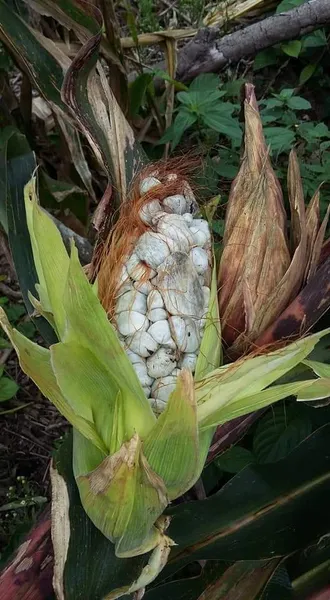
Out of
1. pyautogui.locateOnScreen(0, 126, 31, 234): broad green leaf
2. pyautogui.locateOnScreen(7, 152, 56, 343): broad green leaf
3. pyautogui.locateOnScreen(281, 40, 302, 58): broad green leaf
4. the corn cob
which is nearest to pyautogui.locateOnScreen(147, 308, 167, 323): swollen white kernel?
the corn cob

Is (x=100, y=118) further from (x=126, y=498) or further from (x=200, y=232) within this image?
(x=126, y=498)

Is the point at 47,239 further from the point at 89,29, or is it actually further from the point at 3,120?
the point at 3,120

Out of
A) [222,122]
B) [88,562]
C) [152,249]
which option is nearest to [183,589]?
[88,562]

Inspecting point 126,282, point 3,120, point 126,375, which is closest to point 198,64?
point 3,120

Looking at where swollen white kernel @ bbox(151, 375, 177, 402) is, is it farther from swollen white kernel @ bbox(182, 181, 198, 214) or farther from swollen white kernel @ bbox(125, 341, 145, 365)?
swollen white kernel @ bbox(182, 181, 198, 214)

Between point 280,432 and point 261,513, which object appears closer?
point 261,513

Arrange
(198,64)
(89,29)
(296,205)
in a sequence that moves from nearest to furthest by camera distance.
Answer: (296,205), (89,29), (198,64)
